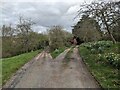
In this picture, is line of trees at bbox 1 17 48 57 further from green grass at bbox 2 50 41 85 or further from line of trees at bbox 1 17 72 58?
green grass at bbox 2 50 41 85

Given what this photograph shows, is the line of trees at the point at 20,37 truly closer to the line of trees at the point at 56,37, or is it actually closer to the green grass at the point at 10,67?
the line of trees at the point at 56,37

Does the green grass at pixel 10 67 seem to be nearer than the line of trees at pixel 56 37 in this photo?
Yes

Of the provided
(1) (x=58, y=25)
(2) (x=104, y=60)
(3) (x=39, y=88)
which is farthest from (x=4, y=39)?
(3) (x=39, y=88)

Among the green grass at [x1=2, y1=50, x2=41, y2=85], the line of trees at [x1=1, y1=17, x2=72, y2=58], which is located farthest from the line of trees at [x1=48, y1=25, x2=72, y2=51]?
the green grass at [x1=2, y1=50, x2=41, y2=85]

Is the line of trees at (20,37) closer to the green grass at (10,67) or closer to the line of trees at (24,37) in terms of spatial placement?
the line of trees at (24,37)

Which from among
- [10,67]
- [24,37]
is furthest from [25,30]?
[10,67]

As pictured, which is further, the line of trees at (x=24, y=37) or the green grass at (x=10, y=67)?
the line of trees at (x=24, y=37)

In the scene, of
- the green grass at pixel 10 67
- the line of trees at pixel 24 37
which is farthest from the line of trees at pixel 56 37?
the green grass at pixel 10 67

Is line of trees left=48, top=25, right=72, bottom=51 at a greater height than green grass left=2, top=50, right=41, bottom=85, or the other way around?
line of trees left=48, top=25, right=72, bottom=51

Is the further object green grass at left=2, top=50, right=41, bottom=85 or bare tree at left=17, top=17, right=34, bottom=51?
bare tree at left=17, top=17, right=34, bottom=51

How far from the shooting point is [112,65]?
17453mm

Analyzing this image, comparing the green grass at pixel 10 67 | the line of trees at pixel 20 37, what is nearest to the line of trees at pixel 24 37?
the line of trees at pixel 20 37

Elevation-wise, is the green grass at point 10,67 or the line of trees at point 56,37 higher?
the line of trees at point 56,37

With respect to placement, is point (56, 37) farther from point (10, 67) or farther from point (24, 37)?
point (10, 67)
